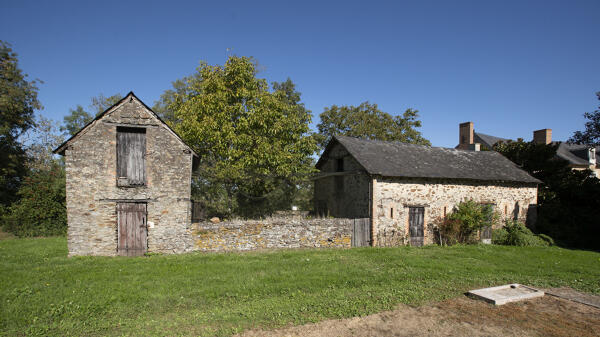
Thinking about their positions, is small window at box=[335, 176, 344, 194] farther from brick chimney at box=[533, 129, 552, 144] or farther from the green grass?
brick chimney at box=[533, 129, 552, 144]

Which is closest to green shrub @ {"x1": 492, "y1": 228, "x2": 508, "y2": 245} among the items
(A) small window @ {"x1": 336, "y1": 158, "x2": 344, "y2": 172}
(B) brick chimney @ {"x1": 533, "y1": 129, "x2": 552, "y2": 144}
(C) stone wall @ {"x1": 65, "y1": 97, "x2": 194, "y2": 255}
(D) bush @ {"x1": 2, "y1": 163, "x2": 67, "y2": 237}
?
(A) small window @ {"x1": 336, "y1": 158, "x2": 344, "y2": 172}

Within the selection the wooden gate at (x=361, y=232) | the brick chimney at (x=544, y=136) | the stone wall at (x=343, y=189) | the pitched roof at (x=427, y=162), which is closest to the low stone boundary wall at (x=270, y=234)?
the wooden gate at (x=361, y=232)

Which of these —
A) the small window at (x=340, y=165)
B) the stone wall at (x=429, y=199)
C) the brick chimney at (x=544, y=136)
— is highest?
the brick chimney at (x=544, y=136)

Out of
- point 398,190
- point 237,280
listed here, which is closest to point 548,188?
point 398,190

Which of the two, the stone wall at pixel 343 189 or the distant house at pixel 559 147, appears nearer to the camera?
the stone wall at pixel 343 189

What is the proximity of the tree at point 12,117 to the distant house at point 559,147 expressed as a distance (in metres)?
37.5

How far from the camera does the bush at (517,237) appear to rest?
52.4ft

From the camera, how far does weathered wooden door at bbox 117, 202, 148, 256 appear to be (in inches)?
476

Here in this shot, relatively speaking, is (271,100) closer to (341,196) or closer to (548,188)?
(341,196)

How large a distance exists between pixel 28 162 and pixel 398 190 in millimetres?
27919

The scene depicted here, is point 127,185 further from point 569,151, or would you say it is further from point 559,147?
point 569,151

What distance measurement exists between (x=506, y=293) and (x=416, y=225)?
7964mm

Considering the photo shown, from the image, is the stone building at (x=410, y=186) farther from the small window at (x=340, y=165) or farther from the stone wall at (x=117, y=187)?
the stone wall at (x=117, y=187)

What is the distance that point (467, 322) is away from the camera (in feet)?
19.9
